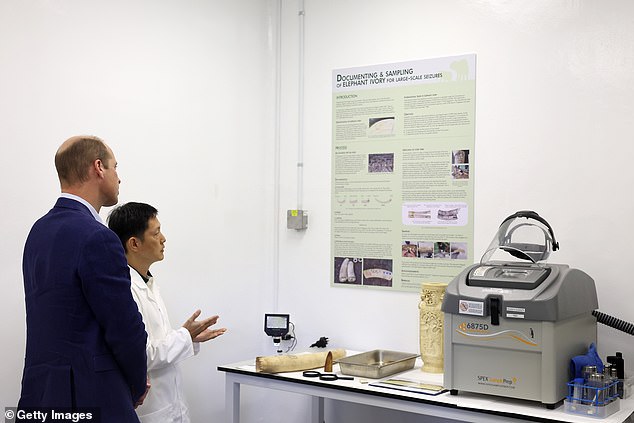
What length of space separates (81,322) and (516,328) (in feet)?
4.73

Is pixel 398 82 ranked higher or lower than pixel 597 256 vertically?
higher

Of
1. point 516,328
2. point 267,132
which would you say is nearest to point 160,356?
point 516,328

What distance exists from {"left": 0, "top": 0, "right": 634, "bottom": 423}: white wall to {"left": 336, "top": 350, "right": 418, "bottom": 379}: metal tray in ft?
0.57

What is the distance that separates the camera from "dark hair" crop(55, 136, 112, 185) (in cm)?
227

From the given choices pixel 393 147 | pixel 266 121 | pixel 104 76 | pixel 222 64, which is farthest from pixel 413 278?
pixel 104 76

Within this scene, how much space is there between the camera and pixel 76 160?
2.27 m

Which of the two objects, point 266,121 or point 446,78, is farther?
point 266,121

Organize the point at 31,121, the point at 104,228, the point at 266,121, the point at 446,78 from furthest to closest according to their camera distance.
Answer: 1. the point at 266,121
2. the point at 446,78
3. the point at 31,121
4. the point at 104,228

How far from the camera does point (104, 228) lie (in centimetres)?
218

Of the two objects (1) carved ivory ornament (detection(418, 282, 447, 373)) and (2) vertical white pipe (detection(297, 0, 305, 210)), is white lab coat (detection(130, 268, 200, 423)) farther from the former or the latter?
(2) vertical white pipe (detection(297, 0, 305, 210))

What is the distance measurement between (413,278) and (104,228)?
67.5 inches

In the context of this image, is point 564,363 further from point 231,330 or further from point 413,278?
point 231,330

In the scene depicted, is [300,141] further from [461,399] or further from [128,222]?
[461,399]

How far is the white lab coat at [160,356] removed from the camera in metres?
2.68
